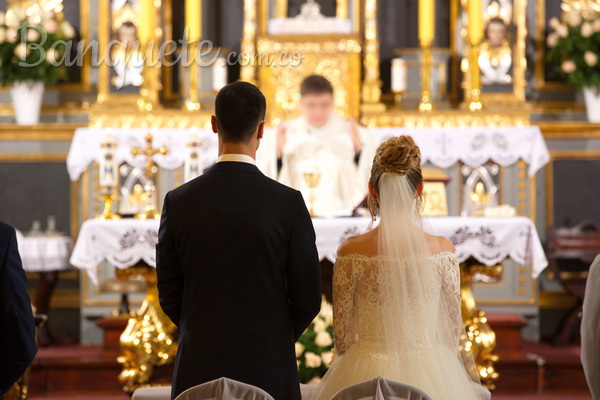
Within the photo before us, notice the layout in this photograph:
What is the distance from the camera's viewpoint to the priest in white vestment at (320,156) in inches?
215

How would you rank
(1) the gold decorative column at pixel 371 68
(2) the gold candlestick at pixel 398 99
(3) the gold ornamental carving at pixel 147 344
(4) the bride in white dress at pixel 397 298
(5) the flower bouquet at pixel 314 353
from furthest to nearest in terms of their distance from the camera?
(2) the gold candlestick at pixel 398 99
(1) the gold decorative column at pixel 371 68
(3) the gold ornamental carving at pixel 147 344
(5) the flower bouquet at pixel 314 353
(4) the bride in white dress at pixel 397 298

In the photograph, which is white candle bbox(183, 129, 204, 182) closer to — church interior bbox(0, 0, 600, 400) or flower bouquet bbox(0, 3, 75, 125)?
church interior bbox(0, 0, 600, 400)

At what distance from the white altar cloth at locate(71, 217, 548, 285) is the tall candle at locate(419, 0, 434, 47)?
3014 millimetres

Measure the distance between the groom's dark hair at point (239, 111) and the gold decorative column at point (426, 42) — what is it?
493cm

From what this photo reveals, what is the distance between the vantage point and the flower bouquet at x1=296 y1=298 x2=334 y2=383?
14.1 feet

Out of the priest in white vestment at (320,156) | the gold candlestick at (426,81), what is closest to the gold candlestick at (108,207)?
the priest in white vestment at (320,156)

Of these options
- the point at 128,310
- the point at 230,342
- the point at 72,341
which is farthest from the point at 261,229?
the point at 72,341

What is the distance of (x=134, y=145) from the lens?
6625 mm

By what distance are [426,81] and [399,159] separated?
460cm

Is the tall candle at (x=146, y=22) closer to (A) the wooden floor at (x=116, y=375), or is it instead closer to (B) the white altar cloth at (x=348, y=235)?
(B) the white altar cloth at (x=348, y=235)

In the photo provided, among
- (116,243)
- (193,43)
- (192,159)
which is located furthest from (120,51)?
(116,243)

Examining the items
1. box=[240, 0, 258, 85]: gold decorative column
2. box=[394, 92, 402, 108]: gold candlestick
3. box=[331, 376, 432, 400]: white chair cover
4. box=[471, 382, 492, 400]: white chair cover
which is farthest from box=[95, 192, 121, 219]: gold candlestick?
box=[394, 92, 402, 108]: gold candlestick

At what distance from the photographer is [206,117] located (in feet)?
22.1

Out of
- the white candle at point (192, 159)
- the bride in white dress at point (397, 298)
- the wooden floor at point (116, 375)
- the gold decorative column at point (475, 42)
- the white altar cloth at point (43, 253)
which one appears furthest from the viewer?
the gold decorative column at point (475, 42)
